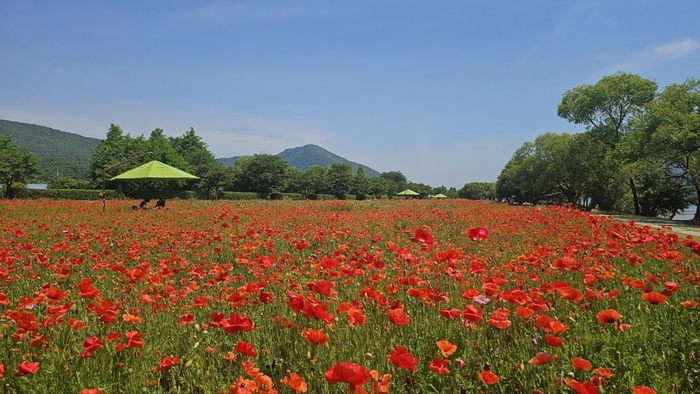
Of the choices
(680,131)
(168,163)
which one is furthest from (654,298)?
(168,163)

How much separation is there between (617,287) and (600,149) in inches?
1537

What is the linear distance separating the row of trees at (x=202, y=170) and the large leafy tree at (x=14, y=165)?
4445 millimetres

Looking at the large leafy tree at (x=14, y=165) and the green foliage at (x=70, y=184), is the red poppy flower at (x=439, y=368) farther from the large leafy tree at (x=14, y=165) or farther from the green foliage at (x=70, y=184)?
the green foliage at (x=70, y=184)

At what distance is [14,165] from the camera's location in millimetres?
48062

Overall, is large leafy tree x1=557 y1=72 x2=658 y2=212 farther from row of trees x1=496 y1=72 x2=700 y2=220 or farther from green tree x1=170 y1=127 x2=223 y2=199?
green tree x1=170 y1=127 x2=223 y2=199

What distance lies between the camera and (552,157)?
4944cm

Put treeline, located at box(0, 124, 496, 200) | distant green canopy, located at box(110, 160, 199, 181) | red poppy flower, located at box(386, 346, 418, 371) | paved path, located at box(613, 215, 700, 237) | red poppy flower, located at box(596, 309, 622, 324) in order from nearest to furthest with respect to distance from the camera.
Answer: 1. red poppy flower, located at box(386, 346, 418, 371)
2. red poppy flower, located at box(596, 309, 622, 324)
3. paved path, located at box(613, 215, 700, 237)
4. distant green canopy, located at box(110, 160, 199, 181)
5. treeline, located at box(0, 124, 496, 200)

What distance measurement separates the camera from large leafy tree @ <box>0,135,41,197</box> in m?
43.2

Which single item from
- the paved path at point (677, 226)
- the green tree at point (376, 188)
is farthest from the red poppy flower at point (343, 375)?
the green tree at point (376, 188)

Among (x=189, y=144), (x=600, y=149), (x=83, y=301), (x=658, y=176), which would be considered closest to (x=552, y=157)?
(x=600, y=149)

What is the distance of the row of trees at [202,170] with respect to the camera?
145 ft

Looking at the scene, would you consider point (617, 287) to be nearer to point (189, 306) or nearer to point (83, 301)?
point (189, 306)

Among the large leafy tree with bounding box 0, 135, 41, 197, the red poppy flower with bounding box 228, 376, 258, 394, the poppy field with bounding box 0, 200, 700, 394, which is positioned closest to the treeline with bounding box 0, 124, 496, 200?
the large leafy tree with bounding box 0, 135, 41, 197

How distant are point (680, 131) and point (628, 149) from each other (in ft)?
20.2
